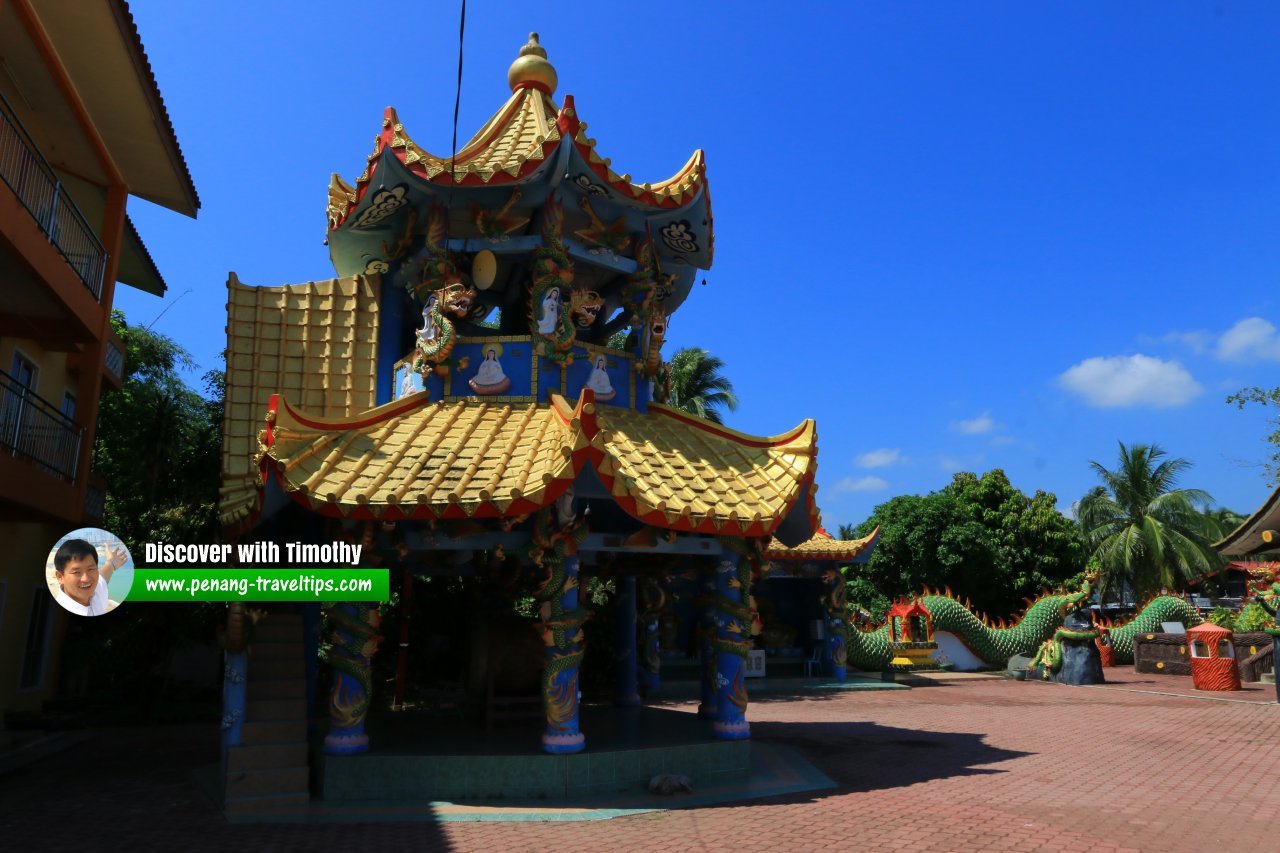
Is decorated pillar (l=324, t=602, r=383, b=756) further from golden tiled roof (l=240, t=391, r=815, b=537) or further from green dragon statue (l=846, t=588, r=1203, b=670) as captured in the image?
green dragon statue (l=846, t=588, r=1203, b=670)

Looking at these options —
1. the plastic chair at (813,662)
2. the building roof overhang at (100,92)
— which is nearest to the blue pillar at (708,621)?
the building roof overhang at (100,92)

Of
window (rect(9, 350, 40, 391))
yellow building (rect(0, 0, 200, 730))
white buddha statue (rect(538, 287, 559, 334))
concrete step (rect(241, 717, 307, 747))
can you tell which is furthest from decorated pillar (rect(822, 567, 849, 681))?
window (rect(9, 350, 40, 391))

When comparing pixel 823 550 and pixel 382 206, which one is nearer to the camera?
pixel 382 206

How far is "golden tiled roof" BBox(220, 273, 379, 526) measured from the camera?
38.4ft

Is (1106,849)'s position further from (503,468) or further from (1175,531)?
(1175,531)

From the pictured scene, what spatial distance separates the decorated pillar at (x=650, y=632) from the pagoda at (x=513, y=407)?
4.73 ft

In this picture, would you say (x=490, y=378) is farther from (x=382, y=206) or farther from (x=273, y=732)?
(x=273, y=732)

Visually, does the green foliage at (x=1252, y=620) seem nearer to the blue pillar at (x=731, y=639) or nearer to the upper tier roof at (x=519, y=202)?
the blue pillar at (x=731, y=639)

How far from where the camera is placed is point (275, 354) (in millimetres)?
11961

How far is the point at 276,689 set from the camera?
955 centimetres

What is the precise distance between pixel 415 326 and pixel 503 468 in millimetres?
5104

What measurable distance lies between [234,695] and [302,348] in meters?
4.96

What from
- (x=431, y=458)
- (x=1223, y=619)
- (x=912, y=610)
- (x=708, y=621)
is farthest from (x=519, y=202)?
(x=1223, y=619)

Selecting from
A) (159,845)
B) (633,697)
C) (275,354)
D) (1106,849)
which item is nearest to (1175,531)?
(633,697)
